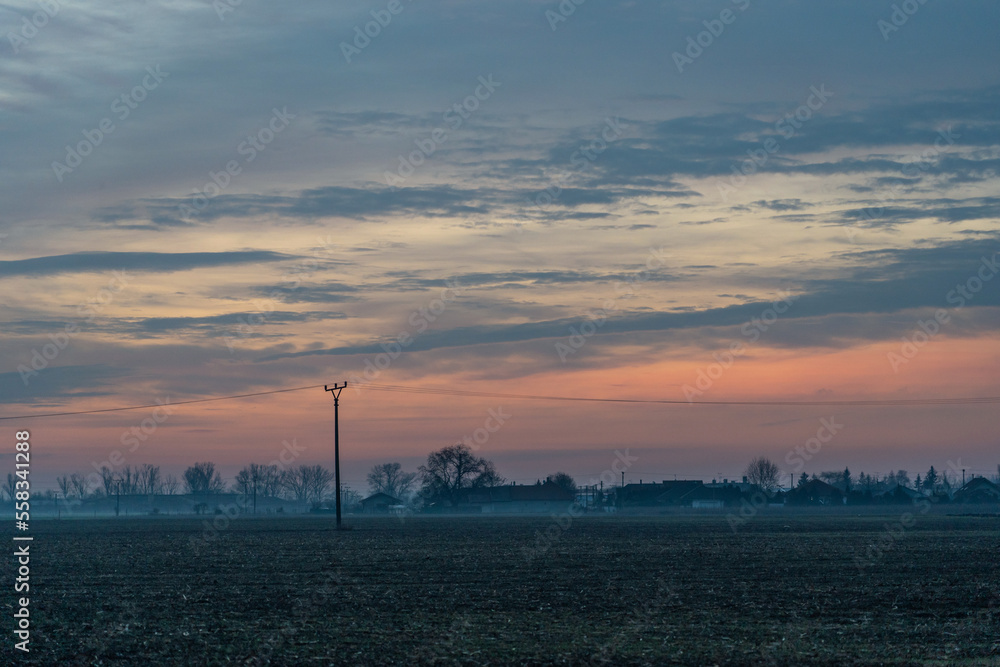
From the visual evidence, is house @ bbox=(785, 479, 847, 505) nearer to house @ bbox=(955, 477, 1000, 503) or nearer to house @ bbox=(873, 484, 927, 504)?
house @ bbox=(873, 484, 927, 504)

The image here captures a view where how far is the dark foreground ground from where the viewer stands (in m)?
18.7

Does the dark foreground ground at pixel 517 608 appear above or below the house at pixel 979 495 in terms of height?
above

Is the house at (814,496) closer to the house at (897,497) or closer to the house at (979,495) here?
the house at (897,497)

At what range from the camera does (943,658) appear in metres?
18.1

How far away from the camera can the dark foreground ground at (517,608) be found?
18719 millimetres

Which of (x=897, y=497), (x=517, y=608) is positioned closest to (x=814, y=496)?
(x=897, y=497)

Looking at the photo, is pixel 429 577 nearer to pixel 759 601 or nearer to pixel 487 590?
pixel 487 590

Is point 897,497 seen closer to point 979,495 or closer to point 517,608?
point 979,495

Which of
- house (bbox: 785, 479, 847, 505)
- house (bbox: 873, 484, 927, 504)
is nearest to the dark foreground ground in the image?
Answer: house (bbox: 873, 484, 927, 504)

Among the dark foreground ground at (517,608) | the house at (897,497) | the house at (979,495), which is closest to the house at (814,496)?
the house at (897,497)

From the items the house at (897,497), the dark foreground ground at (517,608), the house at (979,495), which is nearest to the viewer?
the dark foreground ground at (517,608)

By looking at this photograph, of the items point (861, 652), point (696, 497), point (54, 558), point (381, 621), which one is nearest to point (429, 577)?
point (381, 621)

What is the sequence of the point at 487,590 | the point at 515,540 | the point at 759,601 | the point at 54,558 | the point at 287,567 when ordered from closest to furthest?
the point at 759,601
the point at 487,590
the point at 287,567
the point at 54,558
the point at 515,540

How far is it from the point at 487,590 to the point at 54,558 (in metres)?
24.8
